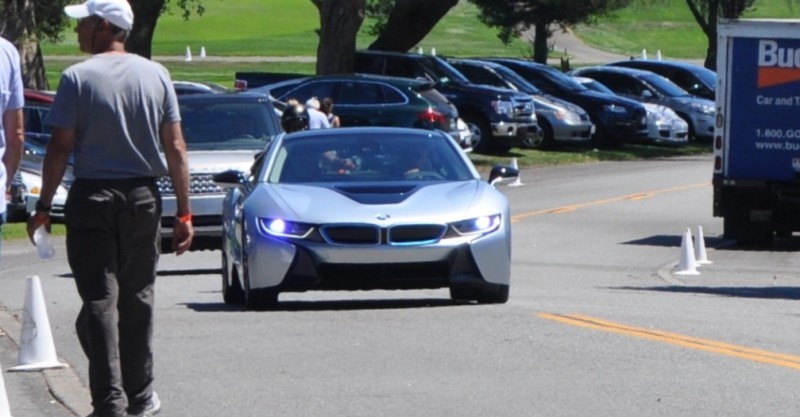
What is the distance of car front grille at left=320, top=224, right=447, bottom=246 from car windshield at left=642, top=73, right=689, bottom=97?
3096 centimetres

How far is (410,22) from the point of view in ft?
133

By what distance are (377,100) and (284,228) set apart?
60.0 feet

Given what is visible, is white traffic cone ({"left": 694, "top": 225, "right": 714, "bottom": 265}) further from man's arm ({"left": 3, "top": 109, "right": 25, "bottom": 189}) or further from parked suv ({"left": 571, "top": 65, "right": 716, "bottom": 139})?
parked suv ({"left": 571, "top": 65, "right": 716, "bottom": 139})

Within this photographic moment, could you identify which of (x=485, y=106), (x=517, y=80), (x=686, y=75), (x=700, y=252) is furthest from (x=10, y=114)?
(x=686, y=75)

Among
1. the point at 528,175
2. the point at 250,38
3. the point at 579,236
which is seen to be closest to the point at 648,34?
the point at 250,38

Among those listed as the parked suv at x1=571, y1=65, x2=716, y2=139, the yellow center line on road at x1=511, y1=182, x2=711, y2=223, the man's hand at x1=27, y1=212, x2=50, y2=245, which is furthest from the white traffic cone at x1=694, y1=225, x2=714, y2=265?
the parked suv at x1=571, y1=65, x2=716, y2=139

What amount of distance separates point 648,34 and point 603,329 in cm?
8029

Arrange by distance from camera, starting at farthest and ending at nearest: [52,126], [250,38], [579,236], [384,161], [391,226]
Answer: [250,38]
[579,236]
[384,161]
[391,226]
[52,126]

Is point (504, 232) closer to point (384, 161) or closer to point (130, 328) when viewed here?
point (384, 161)

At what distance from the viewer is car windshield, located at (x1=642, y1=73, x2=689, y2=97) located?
42.1 meters

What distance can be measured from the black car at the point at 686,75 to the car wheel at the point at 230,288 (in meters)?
32.1

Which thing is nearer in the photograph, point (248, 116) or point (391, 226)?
point (391, 226)

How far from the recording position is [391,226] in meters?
11.6

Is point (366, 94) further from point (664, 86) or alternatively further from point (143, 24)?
point (664, 86)
